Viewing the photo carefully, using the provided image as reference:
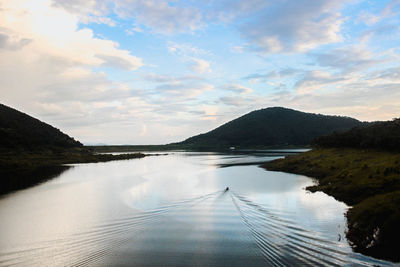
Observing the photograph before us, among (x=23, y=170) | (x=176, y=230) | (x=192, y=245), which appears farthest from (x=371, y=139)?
(x=23, y=170)

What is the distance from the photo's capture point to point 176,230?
23.5m

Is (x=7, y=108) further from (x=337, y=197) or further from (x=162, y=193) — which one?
(x=337, y=197)

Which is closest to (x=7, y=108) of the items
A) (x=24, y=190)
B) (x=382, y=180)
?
(x=24, y=190)

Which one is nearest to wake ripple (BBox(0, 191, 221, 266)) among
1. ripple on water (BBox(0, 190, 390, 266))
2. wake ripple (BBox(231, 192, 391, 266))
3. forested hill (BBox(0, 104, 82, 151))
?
ripple on water (BBox(0, 190, 390, 266))

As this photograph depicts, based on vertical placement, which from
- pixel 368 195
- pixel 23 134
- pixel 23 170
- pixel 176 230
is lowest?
pixel 176 230

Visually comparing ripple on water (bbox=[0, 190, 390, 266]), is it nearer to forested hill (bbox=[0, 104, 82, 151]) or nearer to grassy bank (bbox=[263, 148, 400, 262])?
grassy bank (bbox=[263, 148, 400, 262])

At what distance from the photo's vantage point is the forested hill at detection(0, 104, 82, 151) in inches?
4681

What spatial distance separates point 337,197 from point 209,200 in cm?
1585

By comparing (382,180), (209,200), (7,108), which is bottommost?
(209,200)

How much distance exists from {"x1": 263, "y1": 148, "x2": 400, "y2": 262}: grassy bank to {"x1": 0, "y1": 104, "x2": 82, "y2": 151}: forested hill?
112 meters

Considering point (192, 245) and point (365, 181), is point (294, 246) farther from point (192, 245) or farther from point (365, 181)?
point (365, 181)

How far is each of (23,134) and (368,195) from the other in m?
155

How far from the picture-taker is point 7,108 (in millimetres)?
192875

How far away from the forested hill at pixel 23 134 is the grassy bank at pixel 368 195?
366 feet
